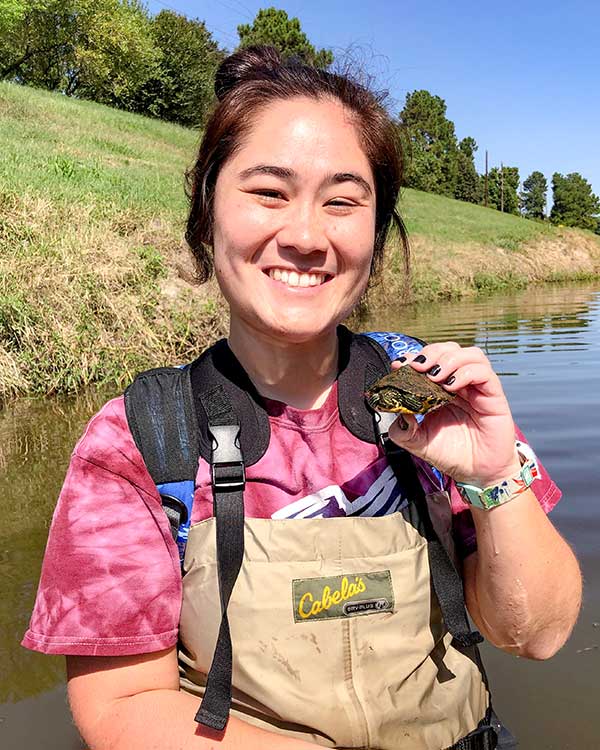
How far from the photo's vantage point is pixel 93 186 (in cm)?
1338

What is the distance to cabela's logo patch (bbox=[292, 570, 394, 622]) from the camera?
1659 mm

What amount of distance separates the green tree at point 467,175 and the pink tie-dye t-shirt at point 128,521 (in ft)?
224

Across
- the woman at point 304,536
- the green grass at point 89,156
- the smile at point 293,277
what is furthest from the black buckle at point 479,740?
the green grass at point 89,156

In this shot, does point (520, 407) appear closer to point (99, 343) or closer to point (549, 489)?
point (99, 343)

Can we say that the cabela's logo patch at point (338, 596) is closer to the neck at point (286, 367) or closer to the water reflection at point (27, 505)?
the neck at point (286, 367)

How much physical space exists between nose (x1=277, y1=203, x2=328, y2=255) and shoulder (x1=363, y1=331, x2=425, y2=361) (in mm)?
474

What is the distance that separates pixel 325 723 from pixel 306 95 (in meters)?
1.55

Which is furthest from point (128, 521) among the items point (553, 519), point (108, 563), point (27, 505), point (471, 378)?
point (27, 505)

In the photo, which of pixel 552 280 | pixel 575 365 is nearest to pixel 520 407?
pixel 575 365

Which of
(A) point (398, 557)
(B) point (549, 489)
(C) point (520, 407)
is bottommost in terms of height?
(C) point (520, 407)

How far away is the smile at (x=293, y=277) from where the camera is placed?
71.6 inches

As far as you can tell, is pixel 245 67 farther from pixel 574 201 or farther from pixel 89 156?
pixel 574 201

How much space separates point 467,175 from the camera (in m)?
69.8

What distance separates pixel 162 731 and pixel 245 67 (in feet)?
5.55
